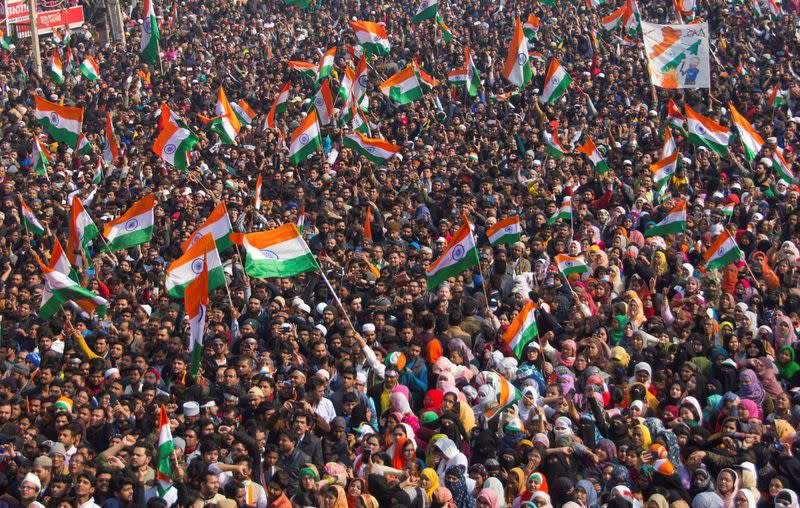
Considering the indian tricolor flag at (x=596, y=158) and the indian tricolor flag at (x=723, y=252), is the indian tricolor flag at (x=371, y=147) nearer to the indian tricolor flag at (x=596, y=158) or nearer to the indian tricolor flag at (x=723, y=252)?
the indian tricolor flag at (x=596, y=158)

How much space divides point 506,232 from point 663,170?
150 inches

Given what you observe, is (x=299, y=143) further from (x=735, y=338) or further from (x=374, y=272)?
(x=735, y=338)

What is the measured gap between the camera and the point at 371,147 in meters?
17.4

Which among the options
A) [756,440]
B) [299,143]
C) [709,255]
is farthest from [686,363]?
[299,143]

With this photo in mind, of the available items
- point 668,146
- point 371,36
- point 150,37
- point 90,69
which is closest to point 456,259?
point 668,146

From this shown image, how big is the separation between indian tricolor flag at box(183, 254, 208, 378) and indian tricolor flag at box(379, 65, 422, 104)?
9473 mm

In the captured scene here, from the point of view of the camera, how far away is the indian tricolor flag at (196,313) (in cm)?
1041

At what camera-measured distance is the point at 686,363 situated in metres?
10.3

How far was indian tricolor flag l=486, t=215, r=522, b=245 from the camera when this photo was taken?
1372cm

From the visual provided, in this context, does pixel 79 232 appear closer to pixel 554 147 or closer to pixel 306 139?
pixel 306 139

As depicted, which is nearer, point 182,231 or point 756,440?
point 756,440

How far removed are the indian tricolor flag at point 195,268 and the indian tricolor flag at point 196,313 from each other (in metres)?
0.24

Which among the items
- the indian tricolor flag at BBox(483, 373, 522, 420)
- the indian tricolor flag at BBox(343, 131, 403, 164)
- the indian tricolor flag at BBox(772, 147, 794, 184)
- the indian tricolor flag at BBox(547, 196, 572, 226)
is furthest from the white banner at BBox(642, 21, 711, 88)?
the indian tricolor flag at BBox(483, 373, 522, 420)

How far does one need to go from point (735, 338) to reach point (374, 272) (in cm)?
441
